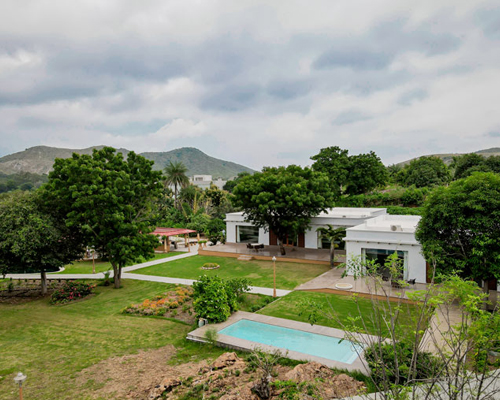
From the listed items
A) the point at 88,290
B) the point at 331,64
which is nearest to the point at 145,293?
the point at 88,290

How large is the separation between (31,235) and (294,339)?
549 inches

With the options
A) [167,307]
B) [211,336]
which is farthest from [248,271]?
[211,336]

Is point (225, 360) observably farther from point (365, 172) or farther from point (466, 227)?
point (365, 172)

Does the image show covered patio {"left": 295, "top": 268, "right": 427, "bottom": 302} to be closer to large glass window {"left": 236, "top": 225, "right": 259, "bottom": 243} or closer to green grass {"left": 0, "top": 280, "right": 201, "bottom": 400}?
green grass {"left": 0, "top": 280, "right": 201, "bottom": 400}

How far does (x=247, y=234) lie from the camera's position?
33.4 meters

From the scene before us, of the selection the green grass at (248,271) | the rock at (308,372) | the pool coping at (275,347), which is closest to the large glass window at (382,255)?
the green grass at (248,271)

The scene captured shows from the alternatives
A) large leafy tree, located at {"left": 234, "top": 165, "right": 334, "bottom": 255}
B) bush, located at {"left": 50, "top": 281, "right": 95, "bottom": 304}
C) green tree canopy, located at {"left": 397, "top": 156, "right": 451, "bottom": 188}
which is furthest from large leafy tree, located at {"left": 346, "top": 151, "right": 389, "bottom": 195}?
bush, located at {"left": 50, "top": 281, "right": 95, "bottom": 304}

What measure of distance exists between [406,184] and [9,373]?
194 ft

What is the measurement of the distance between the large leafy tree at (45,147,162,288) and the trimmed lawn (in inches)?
123

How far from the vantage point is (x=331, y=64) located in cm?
2158

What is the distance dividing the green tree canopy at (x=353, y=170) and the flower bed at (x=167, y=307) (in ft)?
108

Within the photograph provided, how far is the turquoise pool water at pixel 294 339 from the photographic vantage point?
444 inches

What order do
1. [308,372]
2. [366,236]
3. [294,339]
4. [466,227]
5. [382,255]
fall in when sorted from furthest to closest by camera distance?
[366,236], [382,255], [466,227], [294,339], [308,372]

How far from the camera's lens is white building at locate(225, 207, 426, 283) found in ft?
62.0
